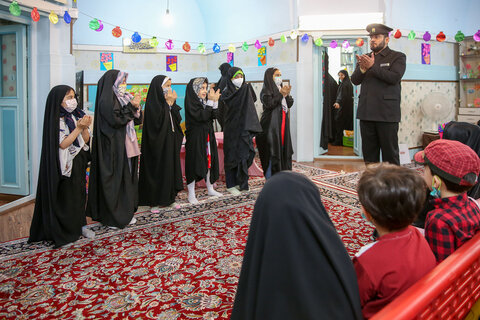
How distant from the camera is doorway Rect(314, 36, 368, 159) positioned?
22.6ft

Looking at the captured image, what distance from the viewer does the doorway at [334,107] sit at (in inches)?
271

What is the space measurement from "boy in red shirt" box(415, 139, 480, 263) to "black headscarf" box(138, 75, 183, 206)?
274cm

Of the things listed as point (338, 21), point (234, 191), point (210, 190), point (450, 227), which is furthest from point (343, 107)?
point (450, 227)

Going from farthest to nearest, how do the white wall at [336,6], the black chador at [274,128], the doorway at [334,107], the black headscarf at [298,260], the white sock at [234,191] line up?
the doorway at [334,107], the white wall at [336,6], the black chador at [274,128], the white sock at [234,191], the black headscarf at [298,260]

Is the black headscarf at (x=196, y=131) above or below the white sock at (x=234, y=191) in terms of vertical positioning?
above

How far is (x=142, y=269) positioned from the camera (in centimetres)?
262

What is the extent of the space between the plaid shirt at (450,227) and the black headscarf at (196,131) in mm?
2909

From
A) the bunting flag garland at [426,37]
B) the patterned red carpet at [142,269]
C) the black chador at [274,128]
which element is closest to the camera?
the patterned red carpet at [142,269]

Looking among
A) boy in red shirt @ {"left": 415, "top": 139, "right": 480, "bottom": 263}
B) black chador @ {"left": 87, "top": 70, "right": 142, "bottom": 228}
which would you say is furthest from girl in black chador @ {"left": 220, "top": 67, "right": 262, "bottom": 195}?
boy in red shirt @ {"left": 415, "top": 139, "right": 480, "bottom": 263}

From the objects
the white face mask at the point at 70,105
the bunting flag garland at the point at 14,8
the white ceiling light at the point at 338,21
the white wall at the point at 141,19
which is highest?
the white wall at the point at 141,19

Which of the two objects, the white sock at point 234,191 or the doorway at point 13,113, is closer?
the doorway at point 13,113

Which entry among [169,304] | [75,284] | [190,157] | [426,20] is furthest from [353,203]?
[426,20]

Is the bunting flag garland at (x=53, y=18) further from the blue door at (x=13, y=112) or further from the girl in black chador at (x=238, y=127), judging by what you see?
the girl in black chador at (x=238, y=127)

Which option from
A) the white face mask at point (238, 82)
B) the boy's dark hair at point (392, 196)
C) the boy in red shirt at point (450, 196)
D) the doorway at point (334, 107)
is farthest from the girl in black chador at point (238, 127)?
the boy's dark hair at point (392, 196)
